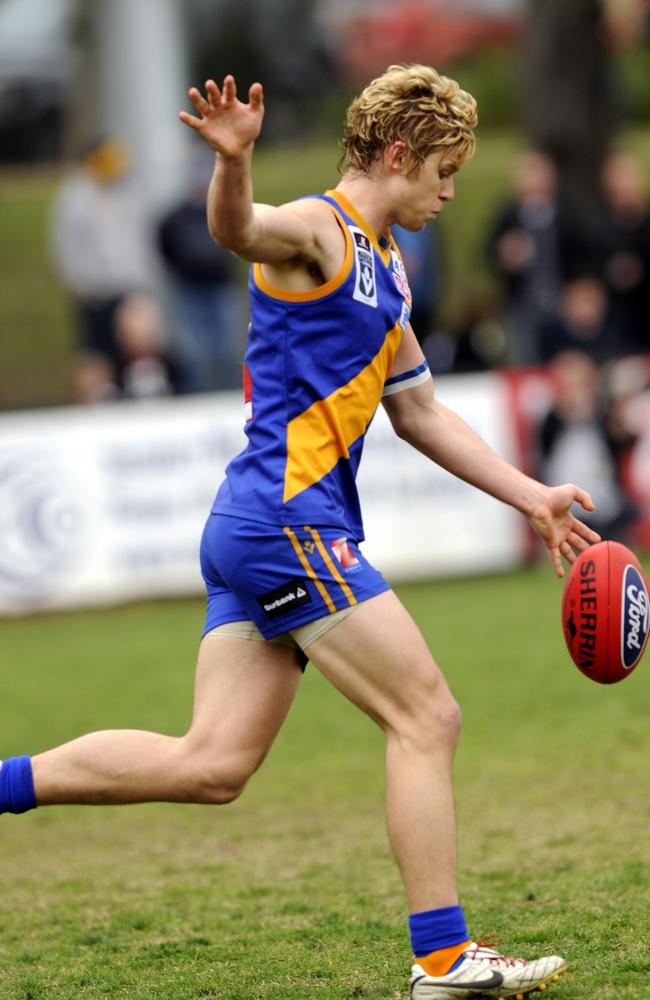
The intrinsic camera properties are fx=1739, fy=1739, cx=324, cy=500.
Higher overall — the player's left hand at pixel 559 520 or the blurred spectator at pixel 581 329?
the blurred spectator at pixel 581 329

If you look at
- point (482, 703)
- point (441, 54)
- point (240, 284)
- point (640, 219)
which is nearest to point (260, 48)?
point (441, 54)

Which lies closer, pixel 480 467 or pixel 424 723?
pixel 424 723

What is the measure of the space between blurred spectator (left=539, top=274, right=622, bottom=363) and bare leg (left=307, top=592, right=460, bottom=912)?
10165mm

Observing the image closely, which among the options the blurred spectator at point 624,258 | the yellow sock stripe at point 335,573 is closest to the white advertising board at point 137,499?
the blurred spectator at point 624,258

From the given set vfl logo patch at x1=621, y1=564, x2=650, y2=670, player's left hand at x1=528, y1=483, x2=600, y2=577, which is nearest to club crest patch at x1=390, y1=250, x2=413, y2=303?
player's left hand at x1=528, y1=483, x2=600, y2=577

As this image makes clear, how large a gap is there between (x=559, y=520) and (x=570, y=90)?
1706 centimetres

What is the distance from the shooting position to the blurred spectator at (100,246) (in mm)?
15070

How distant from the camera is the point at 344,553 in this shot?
457cm

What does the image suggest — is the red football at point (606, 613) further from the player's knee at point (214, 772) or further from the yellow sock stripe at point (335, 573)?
the player's knee at point (214, 772)

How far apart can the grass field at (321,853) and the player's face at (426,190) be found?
81.8 inches

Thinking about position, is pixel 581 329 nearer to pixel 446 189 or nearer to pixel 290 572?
pixel 446 189

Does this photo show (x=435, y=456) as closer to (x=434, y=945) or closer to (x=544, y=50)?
(x=434, y=945)

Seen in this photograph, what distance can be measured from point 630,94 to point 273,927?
2949 cm

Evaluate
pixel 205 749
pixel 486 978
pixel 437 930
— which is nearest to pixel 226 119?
pixel 205 749
